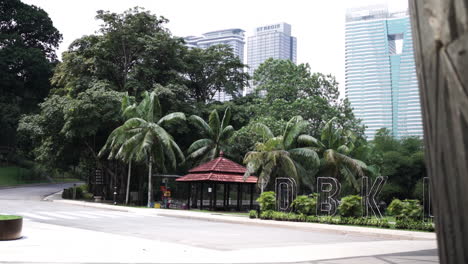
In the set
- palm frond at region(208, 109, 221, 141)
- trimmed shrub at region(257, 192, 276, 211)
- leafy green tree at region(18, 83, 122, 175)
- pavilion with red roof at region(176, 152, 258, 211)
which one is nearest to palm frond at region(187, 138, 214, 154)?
palm frond at region(208, 109, 221, 141)

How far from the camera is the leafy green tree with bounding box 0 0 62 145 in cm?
5003

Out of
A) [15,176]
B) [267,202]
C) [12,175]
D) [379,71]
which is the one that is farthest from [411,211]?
[379,71]

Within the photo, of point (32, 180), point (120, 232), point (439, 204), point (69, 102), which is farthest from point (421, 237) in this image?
point (32, 180)

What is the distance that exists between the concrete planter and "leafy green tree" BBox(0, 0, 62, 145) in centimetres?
4060

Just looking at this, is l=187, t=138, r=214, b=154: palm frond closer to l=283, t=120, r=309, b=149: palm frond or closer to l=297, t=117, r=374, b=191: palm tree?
l=297, t=117, r=374, b=191: palm tree

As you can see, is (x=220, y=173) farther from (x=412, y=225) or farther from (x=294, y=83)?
(x=412, y=225)

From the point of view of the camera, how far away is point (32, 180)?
55.4m

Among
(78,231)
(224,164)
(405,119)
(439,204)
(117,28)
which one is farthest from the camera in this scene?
(405,119)

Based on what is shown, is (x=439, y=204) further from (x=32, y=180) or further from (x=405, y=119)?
(x=405, y=119)

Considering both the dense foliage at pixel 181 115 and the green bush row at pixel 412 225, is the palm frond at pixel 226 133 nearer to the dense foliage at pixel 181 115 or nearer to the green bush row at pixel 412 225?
the dense foliage at pixel 181 115

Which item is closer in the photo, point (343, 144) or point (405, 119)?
point (343, 144)

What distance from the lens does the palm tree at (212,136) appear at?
37344 millimetres

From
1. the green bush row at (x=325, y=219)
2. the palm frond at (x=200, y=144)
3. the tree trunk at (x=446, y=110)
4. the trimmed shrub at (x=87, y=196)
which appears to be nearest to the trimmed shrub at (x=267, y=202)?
the green bush row at (x=325, y=219)

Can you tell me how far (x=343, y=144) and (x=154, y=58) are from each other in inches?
669
